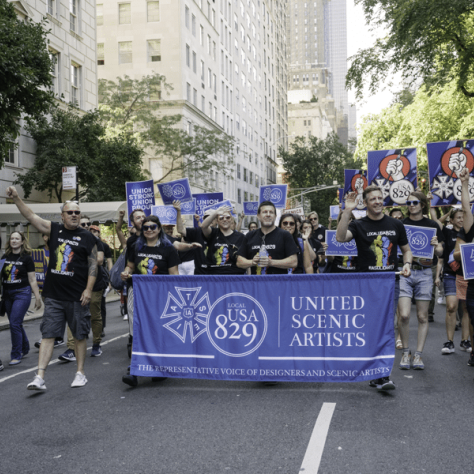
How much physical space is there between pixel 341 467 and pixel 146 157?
40.2m

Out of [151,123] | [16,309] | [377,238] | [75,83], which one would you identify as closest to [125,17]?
[151,123]

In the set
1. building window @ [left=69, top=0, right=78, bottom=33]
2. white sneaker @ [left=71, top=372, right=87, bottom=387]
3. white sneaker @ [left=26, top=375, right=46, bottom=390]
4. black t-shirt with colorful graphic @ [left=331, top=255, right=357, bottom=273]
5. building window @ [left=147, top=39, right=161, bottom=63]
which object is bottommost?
white sneaker @ [left=71, top=372, right=87, bottom=387]

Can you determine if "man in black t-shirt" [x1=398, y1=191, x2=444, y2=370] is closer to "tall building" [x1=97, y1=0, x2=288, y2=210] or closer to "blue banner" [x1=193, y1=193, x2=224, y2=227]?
"blue banner" [x1=193, y1=193, x2=224, y2=227]

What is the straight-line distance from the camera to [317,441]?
4469 mm

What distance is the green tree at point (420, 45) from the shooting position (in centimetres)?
1596

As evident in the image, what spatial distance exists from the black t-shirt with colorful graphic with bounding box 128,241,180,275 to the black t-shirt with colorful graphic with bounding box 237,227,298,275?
0.83 metres

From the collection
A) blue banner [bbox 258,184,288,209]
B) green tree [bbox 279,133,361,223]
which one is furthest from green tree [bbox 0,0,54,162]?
green tree [bbox 279,133,361,223]

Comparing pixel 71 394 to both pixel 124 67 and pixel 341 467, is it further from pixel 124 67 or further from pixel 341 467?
pixel 124 67

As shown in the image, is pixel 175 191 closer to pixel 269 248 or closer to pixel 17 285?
pixel 17 285

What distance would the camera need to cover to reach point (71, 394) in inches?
243

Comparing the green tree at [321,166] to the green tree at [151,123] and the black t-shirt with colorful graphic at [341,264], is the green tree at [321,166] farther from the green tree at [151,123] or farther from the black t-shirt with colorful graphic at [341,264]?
the black t-shirt with colorful graphic at [341,264]

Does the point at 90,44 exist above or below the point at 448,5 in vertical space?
above

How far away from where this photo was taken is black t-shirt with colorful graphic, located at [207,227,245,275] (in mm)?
7500

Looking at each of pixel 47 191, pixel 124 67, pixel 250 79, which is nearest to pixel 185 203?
pixel 47 191
